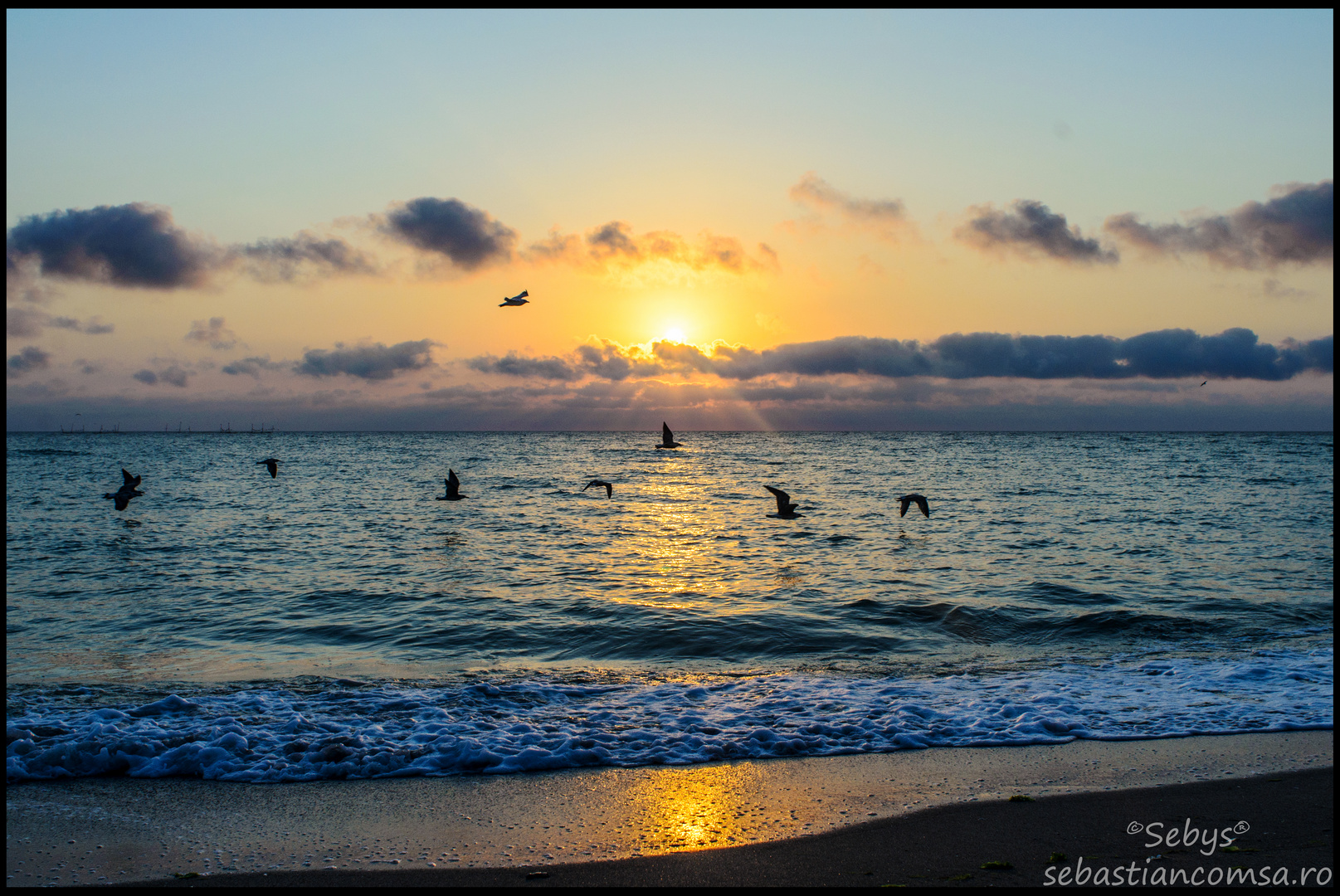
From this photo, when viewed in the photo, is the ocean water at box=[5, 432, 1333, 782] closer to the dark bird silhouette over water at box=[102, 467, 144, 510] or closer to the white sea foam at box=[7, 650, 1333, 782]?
the white sea foam at box=[7, 650, 1333, 782]

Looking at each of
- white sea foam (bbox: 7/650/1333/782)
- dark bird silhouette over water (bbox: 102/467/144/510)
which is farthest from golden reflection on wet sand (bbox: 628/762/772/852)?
dark bird silhouette over water (bbox: 102/467/144/510)

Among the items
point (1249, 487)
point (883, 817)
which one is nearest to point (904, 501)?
point (883, 817)

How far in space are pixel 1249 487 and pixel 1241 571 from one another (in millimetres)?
30606

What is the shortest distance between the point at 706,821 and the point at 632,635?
7123 millimetres

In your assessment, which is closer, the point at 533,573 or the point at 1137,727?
the point at 1137,727

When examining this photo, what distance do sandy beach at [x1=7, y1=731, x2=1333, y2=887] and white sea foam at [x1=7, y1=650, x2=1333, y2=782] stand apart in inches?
12.8

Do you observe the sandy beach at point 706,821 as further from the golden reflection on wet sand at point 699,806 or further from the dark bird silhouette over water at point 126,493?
the dark bird silhouette over water at point 126,493

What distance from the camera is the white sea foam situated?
8102mm

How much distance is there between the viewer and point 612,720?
9.34m

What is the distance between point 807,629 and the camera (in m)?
14.1

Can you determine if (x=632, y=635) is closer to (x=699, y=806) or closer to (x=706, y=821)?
(x=699, y=806)

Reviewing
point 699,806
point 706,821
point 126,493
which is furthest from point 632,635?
point 126,493

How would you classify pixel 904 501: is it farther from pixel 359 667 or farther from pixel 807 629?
pixel 359 667

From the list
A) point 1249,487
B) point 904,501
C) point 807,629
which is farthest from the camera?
point 1249,487
